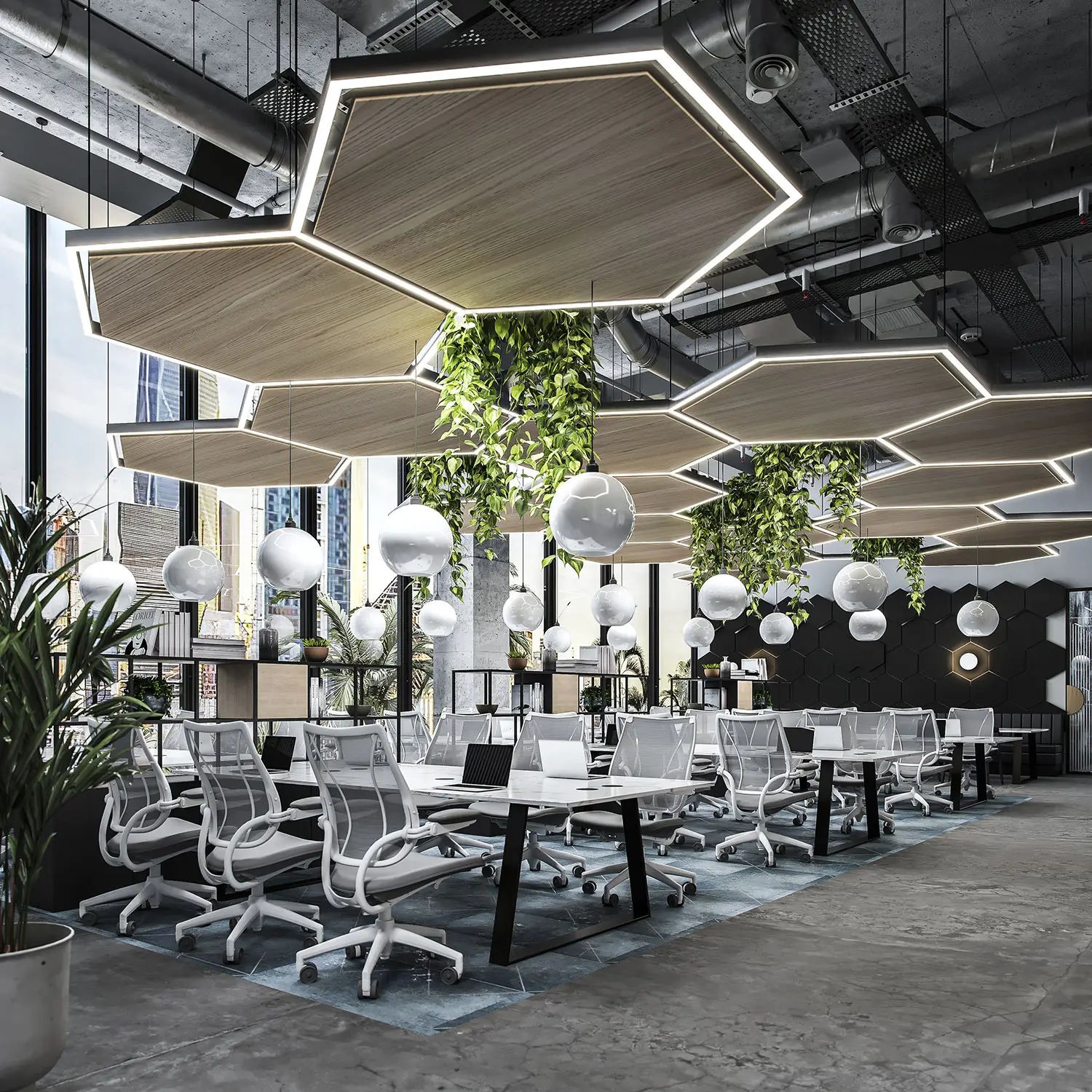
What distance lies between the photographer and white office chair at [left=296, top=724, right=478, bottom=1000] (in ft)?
13.6

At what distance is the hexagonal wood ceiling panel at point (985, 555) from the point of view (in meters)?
14.0

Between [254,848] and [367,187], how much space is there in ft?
10.0

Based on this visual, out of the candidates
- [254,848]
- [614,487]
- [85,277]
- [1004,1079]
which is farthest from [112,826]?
[1004,1079]

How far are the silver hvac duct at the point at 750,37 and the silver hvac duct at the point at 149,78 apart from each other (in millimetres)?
2125

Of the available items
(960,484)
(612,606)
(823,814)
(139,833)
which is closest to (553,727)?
(612,606)

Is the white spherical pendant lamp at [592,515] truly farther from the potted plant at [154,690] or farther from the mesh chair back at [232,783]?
the potted plant at [154,690]

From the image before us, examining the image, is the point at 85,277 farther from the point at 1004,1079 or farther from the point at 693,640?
the point at 693,640

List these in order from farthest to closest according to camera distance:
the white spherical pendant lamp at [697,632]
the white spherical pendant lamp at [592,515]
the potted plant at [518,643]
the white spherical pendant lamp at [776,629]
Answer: the potted plant at [518,643]
the white spherical pendant lamp at [697,632]
the white spherical pendant lamp at [776,629]
the white spherical pendant lamp at [592,515]

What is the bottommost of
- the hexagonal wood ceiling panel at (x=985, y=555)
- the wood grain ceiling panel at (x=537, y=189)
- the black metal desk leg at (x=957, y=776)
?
the black metal desk leg at (x=957, y=776)

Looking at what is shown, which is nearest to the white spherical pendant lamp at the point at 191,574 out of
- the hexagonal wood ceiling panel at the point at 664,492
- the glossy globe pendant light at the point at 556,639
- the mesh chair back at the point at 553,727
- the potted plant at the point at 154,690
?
the potted plant at the point at 154,690

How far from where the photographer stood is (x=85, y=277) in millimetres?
4305

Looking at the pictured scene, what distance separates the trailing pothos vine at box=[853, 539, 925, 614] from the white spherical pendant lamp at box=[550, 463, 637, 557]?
31.8ft

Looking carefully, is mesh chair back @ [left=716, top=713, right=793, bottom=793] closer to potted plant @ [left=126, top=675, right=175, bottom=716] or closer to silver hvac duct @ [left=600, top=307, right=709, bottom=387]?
silver hvac duct @ [left=600, top=307, right=709, bottom=387]

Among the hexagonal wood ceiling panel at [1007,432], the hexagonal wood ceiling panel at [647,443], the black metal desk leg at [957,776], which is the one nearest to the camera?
the hexagonal wood ceiling panel at [1007,432]
